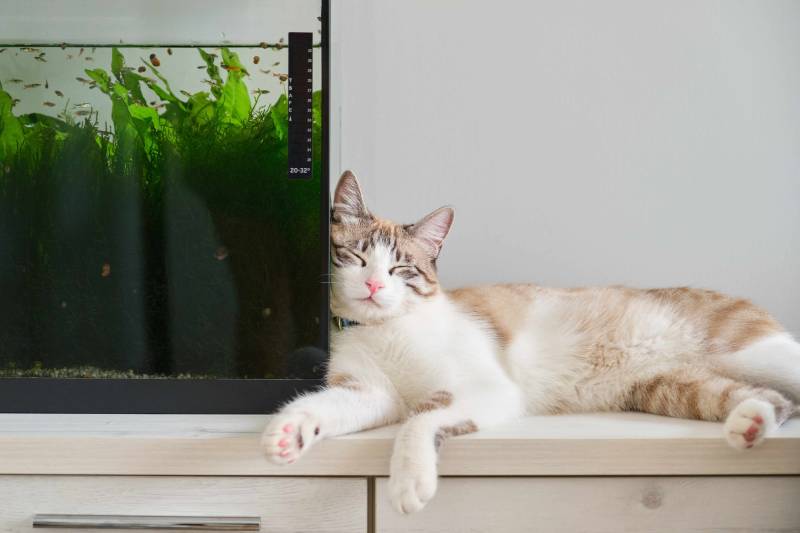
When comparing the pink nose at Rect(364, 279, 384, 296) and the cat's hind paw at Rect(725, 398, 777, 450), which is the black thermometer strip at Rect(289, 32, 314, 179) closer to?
the pink nose at Rect(364, 279, 384, 296)

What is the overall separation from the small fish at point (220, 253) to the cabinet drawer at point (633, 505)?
1.57ft

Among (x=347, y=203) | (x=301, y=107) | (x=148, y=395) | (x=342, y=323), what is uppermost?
(x=301, y=107)

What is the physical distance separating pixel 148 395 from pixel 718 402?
906mm

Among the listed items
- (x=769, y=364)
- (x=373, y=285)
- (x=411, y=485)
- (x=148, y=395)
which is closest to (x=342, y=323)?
(x=373, y=285)

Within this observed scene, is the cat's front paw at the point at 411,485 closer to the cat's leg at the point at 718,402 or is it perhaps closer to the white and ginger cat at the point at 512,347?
the white and ginger cat at the point at 512,347

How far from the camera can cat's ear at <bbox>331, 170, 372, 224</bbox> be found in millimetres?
1161

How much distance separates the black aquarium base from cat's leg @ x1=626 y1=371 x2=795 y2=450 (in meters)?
0.56

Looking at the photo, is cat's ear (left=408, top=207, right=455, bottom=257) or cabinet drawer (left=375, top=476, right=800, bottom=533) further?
cat's ear (left=408, top=207, right=455, bottom=257)

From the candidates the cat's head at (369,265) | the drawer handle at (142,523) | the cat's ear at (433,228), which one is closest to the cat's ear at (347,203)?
the cat's head at (369,265)

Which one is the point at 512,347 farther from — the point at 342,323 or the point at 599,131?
the point at 599,131

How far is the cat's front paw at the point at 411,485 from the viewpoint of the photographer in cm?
79

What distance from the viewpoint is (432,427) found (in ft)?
2.89

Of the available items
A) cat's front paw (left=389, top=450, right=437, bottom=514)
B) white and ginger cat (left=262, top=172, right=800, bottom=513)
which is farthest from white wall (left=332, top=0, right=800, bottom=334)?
cat's front paw (left=389, top=450, right=437, bottom=514)

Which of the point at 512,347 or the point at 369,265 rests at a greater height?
the point at 369,265
